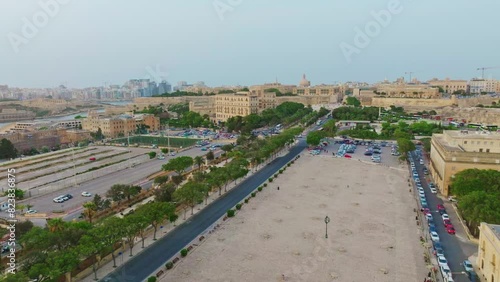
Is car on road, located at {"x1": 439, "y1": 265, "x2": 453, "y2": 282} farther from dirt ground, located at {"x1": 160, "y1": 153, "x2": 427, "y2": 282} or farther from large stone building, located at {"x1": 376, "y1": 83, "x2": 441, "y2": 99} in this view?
large stone building, located at {"x1": 376, "y1": 83, "x2": 441, "y2": 99}

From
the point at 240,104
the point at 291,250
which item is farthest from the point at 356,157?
the point at 240,104

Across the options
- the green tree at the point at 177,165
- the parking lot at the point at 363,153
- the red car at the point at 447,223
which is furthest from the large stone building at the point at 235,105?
the red car at the point at 447,223

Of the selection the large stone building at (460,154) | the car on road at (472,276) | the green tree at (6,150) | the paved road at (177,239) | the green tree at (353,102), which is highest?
the green tree at (353,102)

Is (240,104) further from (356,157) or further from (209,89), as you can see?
(209,89)

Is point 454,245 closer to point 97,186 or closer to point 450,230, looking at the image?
point 450,230

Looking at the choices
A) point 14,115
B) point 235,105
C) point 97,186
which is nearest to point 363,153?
point 97,186

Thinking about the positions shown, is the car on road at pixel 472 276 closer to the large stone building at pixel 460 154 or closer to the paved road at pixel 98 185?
the large stone building at pixel 460 154
